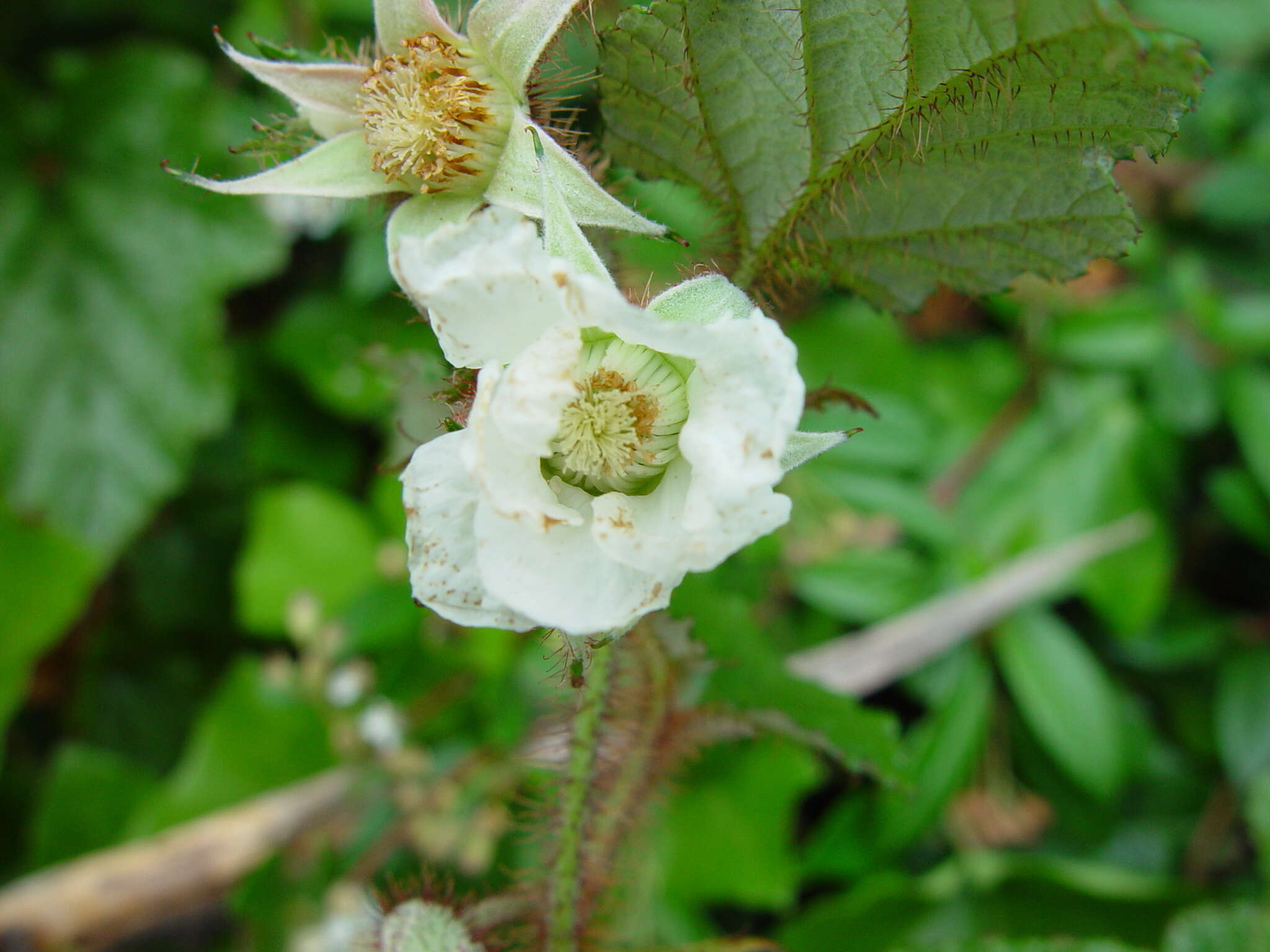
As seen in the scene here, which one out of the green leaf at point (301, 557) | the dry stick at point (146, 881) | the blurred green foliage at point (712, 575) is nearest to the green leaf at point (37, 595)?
the blurred green foliage at point (712, 575)

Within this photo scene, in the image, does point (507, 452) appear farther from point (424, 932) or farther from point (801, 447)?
point (424, 932)

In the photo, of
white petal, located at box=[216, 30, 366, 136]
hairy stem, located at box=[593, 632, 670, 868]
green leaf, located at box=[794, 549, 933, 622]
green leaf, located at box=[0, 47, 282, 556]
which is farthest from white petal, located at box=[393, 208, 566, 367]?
green leaf, located at box=[0, 47, 282, 556]

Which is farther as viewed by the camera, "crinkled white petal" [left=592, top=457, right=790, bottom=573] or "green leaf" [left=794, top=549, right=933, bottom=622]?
"green leaf" [left=794, top=549, right=933, bottom=622]

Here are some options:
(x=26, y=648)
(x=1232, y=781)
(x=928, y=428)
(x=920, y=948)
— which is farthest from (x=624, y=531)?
(x=26, y=648)

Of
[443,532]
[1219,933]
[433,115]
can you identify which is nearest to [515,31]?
[433,115]

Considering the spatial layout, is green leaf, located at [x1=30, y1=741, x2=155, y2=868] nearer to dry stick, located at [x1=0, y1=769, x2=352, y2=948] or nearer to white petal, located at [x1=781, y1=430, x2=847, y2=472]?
dry stick, located at [x1=0, y1=769, x2=352, y2=948]

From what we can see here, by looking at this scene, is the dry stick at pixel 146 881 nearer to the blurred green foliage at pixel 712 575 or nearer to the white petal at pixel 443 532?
the blurred green foliage at pixel 712 575
